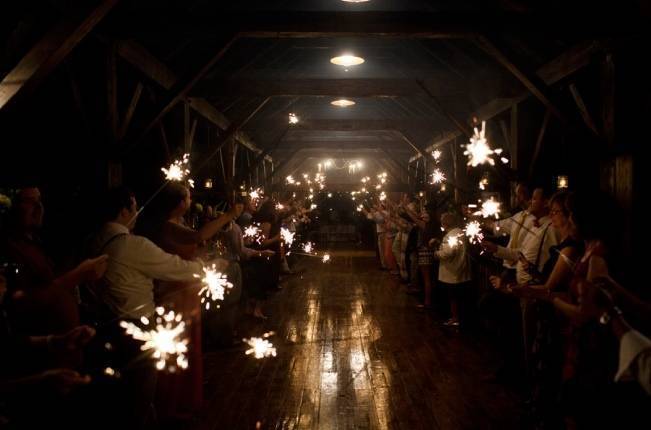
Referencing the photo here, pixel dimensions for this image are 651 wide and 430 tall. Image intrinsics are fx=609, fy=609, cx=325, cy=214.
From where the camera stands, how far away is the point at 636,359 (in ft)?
7.55

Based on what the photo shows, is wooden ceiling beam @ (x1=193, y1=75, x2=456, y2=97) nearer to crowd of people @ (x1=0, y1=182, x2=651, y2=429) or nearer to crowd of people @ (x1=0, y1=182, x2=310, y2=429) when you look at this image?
crowd of people @ (x1=0, y1=182, x2=651, y2=429)

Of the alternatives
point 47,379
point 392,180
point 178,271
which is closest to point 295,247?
point 392,180

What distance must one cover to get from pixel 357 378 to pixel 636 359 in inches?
150

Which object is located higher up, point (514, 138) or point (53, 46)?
point (53, 46)

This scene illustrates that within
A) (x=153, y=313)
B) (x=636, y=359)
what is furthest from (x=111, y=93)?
(x=636, y=359)

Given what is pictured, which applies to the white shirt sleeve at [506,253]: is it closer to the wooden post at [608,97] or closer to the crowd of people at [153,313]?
the crowd of people at [153,313]

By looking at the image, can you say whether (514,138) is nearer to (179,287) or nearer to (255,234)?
(255,234)

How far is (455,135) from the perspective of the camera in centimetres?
1509

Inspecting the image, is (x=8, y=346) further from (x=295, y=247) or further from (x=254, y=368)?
(x=295, y=247)

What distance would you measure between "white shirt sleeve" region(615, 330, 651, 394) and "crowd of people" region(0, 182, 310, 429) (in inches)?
83.4

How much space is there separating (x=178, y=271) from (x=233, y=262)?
3.39 m

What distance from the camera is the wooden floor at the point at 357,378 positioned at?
4742mm

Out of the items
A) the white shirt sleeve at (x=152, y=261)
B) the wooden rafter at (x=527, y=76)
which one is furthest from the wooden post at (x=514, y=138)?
the white shirt sleeve at (x=152, y=261)

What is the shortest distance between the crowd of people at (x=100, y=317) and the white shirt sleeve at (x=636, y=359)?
2.12m
